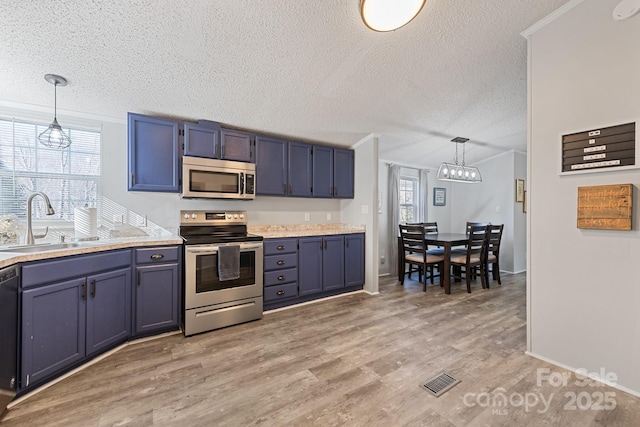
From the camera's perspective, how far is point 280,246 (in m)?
3.27

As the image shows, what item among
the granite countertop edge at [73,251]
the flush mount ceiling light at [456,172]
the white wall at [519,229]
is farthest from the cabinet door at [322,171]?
the white wall at [519,229]

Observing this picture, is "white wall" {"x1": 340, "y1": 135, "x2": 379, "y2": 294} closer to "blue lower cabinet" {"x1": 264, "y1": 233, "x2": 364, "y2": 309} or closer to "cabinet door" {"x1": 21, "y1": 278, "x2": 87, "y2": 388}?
"blue lower cabinet" {"x1": 264, "y1": 233, "x2": 364, "y2": 309}

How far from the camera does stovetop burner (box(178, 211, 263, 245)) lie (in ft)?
9.69

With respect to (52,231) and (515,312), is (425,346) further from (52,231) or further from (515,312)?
(52,231)

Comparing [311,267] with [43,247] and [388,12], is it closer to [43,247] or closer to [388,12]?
[43,247]

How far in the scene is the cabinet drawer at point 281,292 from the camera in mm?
Result: 3184

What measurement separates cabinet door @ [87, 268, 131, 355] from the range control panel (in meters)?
0.84

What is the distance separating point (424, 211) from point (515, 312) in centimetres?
271

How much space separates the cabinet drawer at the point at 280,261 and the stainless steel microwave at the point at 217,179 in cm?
75

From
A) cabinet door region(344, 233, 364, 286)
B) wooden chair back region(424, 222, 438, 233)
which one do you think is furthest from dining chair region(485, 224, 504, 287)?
cabinet door region(344, 233, 364, 286)

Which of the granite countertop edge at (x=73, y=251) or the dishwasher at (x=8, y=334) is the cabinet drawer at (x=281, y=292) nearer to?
the granite countertop edge at (x=73, y=251)

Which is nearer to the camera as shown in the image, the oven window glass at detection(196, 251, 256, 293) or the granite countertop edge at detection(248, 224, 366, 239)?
the oven window glass at detection(196, 251, 256, 293)

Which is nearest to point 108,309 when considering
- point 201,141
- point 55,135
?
point 55,135

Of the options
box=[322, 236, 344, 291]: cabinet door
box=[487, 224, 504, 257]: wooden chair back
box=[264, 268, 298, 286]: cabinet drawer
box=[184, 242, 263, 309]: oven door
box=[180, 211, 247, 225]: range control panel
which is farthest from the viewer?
box=[487, 224, 504, 257]: wooden chair back
